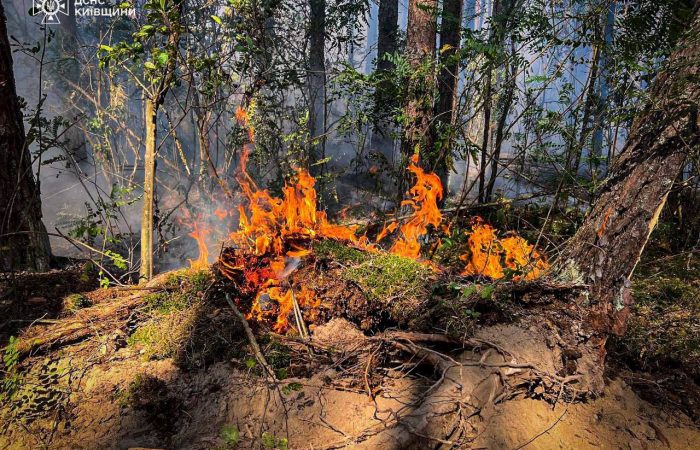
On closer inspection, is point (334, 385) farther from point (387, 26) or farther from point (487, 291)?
point (387, 26)

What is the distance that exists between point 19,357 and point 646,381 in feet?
17.8

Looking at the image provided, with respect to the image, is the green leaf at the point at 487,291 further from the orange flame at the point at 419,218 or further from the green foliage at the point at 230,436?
the green foliage at the point at 230,436

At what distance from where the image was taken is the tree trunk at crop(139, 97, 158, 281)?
4.44 metres

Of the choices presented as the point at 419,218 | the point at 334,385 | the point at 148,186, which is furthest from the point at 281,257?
the point at 419,218

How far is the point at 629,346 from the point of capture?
381 cm

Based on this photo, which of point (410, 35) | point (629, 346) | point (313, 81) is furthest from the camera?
point (313, 81)

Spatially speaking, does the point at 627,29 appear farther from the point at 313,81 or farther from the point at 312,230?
the point at 313,81

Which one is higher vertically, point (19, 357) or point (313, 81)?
point (313, 81)

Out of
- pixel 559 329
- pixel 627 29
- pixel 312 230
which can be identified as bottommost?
pixel 559 329

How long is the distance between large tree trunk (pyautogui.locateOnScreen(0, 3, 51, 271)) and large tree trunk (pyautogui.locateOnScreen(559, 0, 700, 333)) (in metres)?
5.92

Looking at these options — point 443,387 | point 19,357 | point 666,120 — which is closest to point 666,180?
point 666,120

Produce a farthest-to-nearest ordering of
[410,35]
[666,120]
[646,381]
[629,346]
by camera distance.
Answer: [410,35]
[629,346]
[646,381]
[666,120]

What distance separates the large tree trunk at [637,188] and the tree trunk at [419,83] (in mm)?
3106

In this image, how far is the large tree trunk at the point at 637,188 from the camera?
3.17 meters
